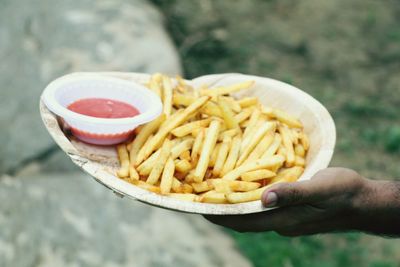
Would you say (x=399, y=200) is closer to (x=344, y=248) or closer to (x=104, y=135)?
(x=104, y=135)

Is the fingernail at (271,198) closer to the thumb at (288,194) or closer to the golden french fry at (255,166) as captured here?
the thumb at (288,194)

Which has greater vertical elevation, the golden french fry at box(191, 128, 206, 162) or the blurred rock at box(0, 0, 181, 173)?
the golden french fry at box(191, 128, 206, 162)

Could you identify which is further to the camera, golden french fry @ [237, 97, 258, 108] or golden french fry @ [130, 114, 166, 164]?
golden french fry @ [237, 97, 258, 108]

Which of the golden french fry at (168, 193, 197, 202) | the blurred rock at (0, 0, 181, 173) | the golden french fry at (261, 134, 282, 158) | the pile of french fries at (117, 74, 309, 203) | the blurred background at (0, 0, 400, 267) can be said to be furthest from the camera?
the blurred rock at (0, 0, 181, 173)

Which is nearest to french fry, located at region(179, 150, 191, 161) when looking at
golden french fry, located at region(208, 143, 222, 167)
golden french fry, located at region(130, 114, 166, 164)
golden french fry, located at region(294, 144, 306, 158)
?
golden french fry, located at region(208, 143, 222, 167)

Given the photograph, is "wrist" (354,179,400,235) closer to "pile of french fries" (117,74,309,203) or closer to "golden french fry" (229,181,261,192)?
"pile of french fries" (117,74,309,203)

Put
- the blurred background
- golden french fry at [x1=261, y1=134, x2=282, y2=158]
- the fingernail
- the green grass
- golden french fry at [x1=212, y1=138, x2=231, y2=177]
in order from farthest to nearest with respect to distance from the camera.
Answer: the green grass, the blurred background, golden french fry at [x1=261, y1=134, x2=282, y2=158], golden french fry at [x1=212, y1=138, x2=231, y2=177], the fingernail

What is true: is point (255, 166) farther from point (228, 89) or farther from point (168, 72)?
point (168, 72)
